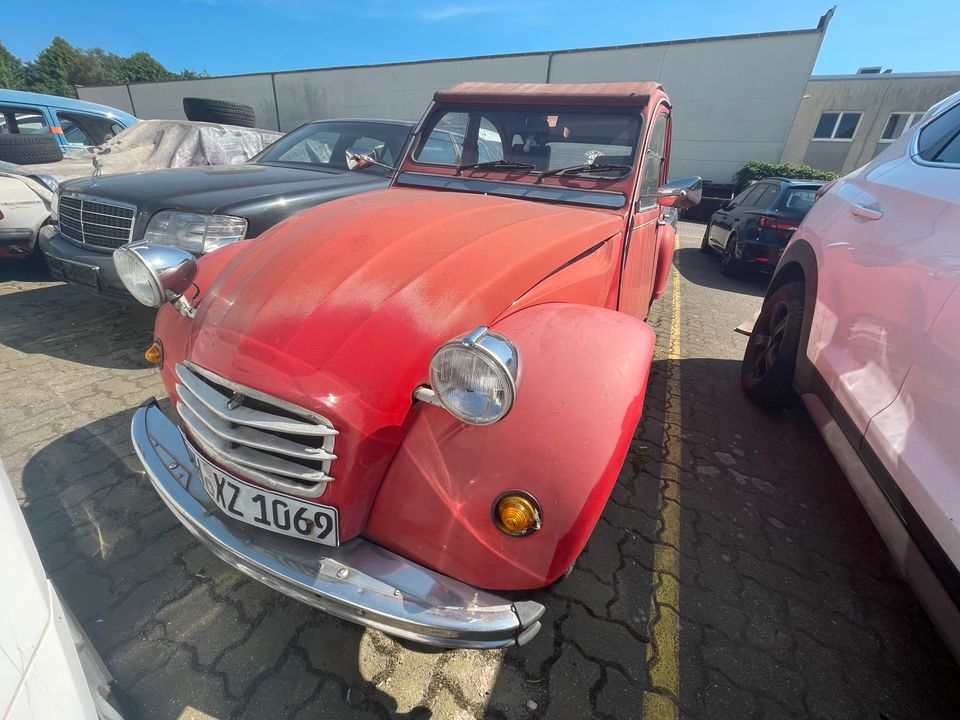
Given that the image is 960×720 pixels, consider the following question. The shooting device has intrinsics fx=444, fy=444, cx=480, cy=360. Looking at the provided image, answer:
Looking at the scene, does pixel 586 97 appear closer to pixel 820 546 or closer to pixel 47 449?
pixel 820 546

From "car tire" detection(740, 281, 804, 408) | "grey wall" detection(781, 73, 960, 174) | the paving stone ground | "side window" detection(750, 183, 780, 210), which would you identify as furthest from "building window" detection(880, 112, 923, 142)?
the paving stone ground

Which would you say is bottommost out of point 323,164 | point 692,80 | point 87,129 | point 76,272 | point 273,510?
point 76,272

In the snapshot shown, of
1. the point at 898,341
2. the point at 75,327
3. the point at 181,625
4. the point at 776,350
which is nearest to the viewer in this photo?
the point at 181,625

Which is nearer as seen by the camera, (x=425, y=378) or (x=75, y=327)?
(x=425, y=378)

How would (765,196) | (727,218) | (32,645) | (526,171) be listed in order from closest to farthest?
(32,645) < (526,171) < (765,196) < (727,218)

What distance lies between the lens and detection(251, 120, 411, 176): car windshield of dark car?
187 inches

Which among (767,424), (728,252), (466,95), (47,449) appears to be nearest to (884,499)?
(767,424)

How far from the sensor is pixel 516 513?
1212mm

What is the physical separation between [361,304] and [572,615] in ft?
4.94

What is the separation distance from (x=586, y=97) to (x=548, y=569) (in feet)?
8.68

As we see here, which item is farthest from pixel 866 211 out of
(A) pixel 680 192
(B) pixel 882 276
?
(A) pixel 680 192

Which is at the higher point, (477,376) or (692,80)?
(692,80)

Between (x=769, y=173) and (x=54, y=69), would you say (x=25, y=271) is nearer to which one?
(x=769, y=173)

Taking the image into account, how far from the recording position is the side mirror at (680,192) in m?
2.79
